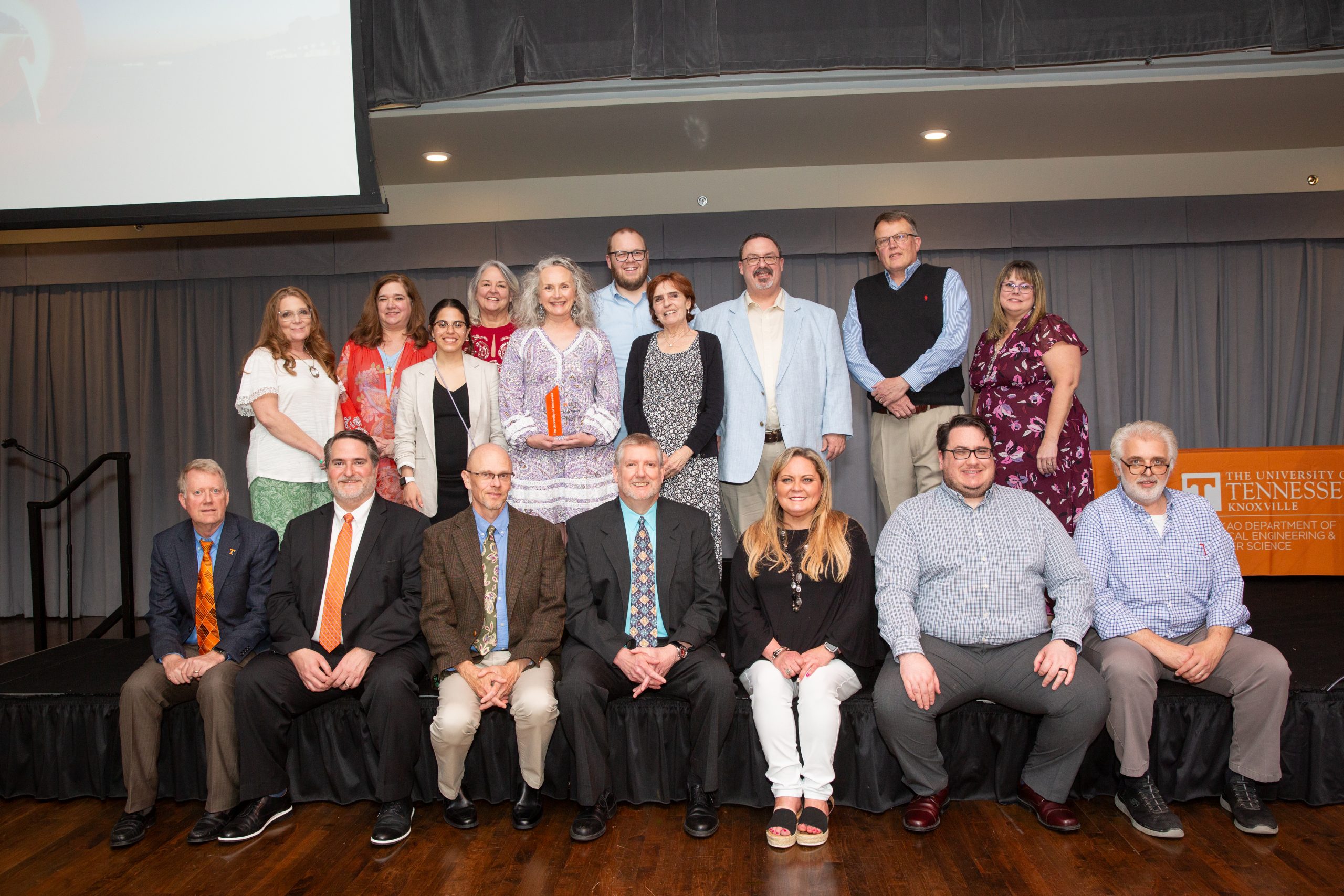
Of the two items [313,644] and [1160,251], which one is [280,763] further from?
[1160,251]

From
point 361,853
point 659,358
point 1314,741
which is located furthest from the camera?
point 659,358

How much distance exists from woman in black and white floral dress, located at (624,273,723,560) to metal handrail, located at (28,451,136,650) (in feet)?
8.92

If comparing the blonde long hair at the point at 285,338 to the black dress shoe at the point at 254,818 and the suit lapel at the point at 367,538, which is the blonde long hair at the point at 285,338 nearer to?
the suit lapel at the point at 367,538

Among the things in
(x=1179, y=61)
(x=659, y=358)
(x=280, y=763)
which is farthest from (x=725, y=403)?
(x=1179, y=61)

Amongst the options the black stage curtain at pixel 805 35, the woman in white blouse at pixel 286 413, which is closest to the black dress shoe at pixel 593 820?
the woman in white blouse at pixel 286 413

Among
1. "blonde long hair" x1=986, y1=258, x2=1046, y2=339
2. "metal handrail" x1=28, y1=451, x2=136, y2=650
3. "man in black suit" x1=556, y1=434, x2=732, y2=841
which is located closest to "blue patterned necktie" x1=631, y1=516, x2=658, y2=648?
"man in black suit" x1=556, y1=434, x2=732, y2=841

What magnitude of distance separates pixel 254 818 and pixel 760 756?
1.56 metres

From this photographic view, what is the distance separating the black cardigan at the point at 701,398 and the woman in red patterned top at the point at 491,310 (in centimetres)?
63

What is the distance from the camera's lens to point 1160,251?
582 cm

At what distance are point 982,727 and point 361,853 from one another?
1.93m

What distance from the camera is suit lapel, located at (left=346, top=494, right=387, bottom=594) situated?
9.48 feet

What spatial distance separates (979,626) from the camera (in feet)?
8.99

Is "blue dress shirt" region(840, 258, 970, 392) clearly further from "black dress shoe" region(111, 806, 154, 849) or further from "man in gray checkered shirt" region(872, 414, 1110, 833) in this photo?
"black dress shoe" region(111, 806, 154, 849)

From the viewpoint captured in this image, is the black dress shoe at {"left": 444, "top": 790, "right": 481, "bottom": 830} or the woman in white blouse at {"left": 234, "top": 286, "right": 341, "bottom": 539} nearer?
the black dress shoe at {"left": 444, "top": 790, "right": 481, "bottom": 830}
